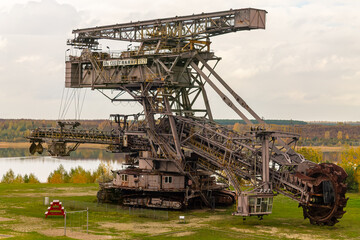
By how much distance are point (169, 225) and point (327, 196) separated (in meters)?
15.9

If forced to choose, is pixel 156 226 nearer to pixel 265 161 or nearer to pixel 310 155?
pixel 265 161

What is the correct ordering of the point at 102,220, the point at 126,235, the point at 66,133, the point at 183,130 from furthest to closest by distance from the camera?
the point at 66,133 → the point at 183,130 → the point at 102,220 → the point at 126,235

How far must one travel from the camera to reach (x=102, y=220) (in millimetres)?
59812

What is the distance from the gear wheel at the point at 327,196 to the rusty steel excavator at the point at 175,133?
740 mm

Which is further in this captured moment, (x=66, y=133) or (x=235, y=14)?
(x=66, y=133)

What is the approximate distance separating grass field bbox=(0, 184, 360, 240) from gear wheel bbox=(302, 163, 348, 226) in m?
1.15

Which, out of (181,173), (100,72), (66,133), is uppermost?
(100,72)

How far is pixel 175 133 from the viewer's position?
6756cm

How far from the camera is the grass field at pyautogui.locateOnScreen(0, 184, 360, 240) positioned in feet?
169

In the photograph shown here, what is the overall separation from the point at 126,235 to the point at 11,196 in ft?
108

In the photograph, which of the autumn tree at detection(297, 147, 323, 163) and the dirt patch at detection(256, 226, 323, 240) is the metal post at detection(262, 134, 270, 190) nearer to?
the dirt patch at detection(256, 226, 323, 240)

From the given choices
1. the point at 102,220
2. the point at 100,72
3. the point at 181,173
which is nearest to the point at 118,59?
the point at 100,72

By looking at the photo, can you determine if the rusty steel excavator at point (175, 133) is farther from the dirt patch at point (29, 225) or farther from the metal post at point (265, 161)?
the dirt patch at point (29, 225)

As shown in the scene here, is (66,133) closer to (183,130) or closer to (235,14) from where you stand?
(183,130)
